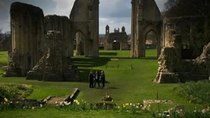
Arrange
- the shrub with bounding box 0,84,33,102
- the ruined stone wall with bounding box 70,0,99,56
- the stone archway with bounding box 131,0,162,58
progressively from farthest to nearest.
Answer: the ruined stone wall with bounding box 70,0,99,56 → the stone archway with bounding box 131,0,162,58 → the shrub with bounding box 0,84,33,102

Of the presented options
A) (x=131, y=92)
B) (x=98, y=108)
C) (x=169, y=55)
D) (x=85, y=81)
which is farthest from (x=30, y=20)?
(x=98, y=108)

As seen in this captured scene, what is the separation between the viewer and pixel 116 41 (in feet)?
327

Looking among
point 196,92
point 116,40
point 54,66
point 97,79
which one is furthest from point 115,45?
point 196,92

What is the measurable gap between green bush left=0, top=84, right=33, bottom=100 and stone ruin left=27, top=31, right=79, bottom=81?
6.46m

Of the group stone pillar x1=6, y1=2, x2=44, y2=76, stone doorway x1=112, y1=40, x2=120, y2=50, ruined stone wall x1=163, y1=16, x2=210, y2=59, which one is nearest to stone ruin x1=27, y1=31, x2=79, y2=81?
stone pillar x1=6, y1=2, x2=44, y2=76

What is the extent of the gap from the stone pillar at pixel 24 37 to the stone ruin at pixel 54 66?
4.81m

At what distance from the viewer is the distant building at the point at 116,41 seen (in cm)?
9482

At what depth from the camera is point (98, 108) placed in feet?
66.3

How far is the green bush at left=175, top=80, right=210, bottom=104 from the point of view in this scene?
957 inches

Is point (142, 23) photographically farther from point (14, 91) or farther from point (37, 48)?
point (14, 91)

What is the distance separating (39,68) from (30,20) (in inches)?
288

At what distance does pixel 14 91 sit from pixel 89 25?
4468 cm

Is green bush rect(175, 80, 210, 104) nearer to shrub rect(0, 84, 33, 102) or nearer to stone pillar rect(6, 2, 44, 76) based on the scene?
shrub rect(0, 84, 33, 102)

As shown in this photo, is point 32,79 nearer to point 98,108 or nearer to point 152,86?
point 152,86
